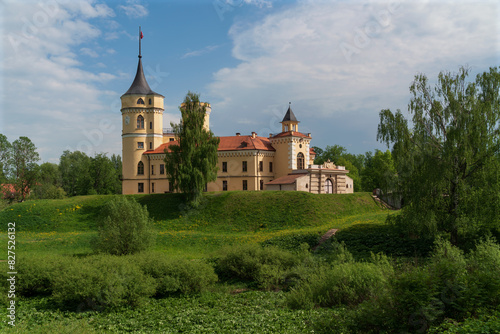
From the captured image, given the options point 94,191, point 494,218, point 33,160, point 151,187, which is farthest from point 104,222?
point 94,191

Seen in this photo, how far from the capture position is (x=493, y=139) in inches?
763

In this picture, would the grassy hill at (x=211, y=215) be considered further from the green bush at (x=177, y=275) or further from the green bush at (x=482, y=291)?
the green bush at (x=482, y=291)

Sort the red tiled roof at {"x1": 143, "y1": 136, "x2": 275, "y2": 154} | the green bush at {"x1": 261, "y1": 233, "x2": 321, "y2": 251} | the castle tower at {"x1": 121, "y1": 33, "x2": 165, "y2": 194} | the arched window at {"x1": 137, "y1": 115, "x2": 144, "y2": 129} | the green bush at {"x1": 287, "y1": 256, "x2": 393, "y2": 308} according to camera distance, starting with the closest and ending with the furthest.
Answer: the green bush at {"x1": 287, "y1": 256, "x2": 393, "y2": 308} → the green bush at {"x1": 261, "y1": 233, "x2": 321, "y2": 251} → the red tiled roof at {"x1": 143, "y1": 136, "x2": 275, "y2": 154} → the castle tower at {"x1": 121, "y1": 33, "x2": 165, "y2": 194} → the arched window at {"x1": 137, "y1": 115, "x2": 144, "y2": 129}

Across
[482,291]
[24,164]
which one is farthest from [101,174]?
[482,291]

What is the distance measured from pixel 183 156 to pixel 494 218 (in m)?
26.7

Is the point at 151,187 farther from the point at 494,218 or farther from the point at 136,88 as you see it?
the point at 494,218

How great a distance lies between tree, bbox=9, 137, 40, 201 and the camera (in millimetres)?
55969

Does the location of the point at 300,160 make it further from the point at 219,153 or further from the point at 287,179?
the point at 219,153

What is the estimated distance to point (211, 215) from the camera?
1460 inches

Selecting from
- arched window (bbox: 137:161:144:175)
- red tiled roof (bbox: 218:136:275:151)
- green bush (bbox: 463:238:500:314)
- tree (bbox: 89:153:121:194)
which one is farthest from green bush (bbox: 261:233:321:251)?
tree (bbox: 89:153:121:194)

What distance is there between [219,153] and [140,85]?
44.5 ft

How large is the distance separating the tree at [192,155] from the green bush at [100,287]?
22.1 metres

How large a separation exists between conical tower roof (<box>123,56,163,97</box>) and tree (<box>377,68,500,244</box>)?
3600 centimetres

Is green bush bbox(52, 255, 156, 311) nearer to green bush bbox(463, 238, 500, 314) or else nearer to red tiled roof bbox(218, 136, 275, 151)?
green bush bbox(463, 238, 500, 314)
